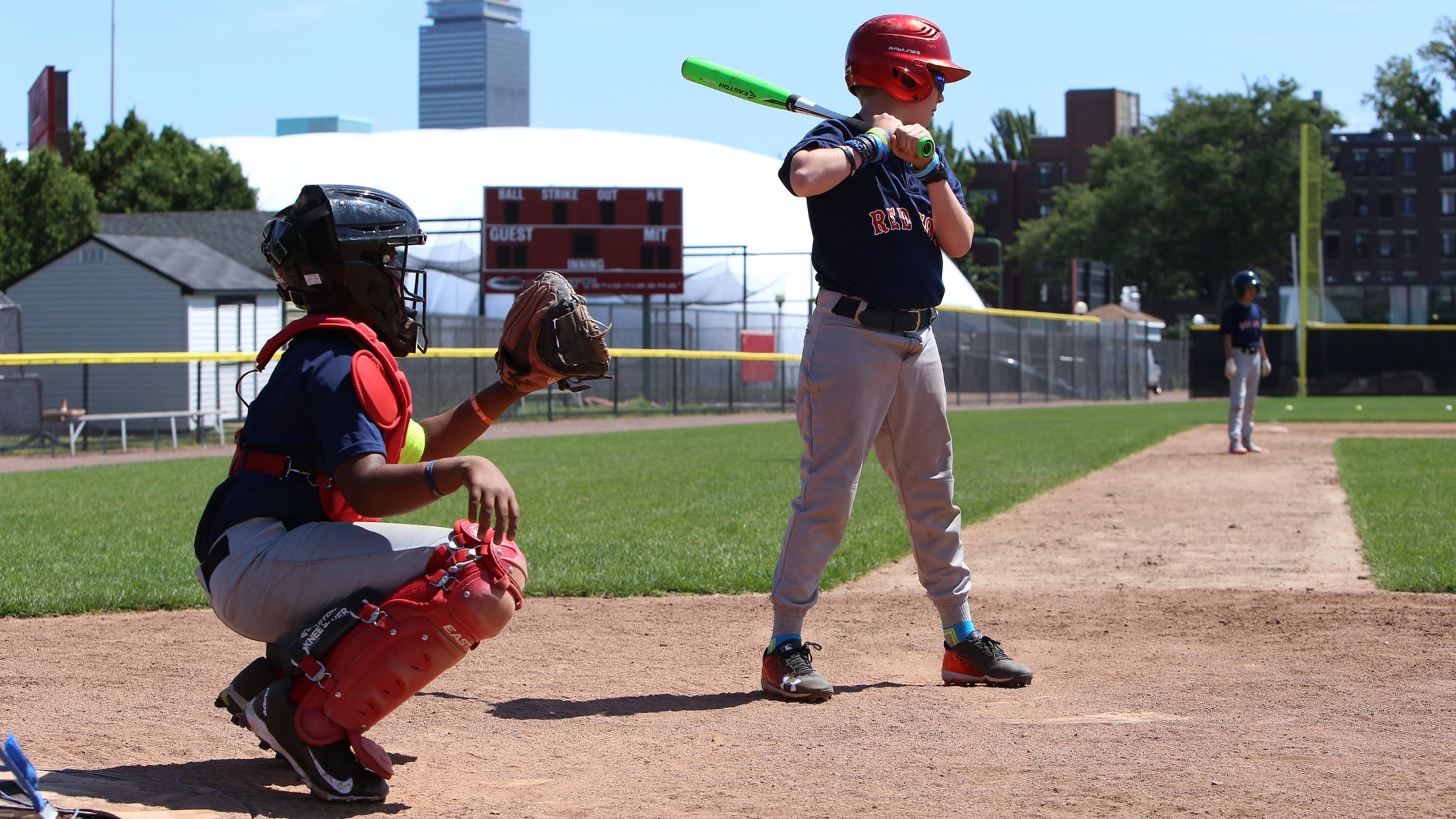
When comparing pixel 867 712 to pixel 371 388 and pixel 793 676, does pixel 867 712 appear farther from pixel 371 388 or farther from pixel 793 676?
pixel 371 388

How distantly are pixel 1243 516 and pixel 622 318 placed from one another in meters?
38.7

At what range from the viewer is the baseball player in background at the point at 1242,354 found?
14164 millimetres

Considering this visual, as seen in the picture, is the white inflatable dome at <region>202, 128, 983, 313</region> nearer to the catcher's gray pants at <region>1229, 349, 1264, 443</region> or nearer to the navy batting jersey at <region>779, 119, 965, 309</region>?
the catcher's gray pants at <region>1229, 349, 1264, 443</region>

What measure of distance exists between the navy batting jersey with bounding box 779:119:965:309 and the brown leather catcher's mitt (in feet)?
3.28

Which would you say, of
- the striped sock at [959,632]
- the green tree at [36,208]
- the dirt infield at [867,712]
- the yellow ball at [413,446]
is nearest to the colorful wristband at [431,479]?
the yellow ball at [413,446]

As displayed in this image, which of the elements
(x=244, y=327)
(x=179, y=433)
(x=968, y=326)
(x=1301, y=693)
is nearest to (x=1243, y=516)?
(x=1301, y=693)

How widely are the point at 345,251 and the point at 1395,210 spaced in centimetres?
8724

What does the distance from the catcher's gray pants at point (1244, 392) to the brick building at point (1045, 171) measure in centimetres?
7552

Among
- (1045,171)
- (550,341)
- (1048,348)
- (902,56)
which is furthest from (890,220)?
(1045,171)

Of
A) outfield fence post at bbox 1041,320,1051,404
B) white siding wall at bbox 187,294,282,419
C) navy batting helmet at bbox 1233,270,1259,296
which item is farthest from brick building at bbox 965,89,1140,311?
navy batting helmet at bbox 1233,270,1259,296

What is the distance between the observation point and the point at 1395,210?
7962cm

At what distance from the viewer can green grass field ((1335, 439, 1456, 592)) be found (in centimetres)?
645

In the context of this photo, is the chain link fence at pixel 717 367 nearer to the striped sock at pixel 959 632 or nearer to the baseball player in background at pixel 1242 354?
the baseball player in background at pixel 1242 354

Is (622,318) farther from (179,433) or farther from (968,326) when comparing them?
(179,433)
